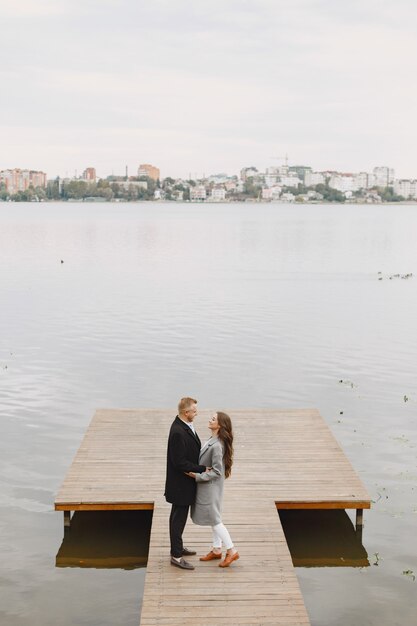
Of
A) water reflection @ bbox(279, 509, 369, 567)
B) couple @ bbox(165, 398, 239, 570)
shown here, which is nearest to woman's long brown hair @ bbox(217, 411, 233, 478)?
couple @ bbox(165, 398, 239, 570)

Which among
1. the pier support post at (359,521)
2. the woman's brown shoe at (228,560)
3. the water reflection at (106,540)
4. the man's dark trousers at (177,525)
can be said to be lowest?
the water reflection at (106,540)

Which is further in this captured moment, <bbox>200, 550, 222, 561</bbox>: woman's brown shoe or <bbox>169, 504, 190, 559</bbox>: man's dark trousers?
<bbox>200, 550, 222, 561</bbox>: woman's brown shoe

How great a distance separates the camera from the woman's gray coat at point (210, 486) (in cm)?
1201

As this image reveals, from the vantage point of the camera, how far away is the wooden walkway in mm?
11805

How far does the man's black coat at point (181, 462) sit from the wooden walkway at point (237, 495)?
4.05 ft

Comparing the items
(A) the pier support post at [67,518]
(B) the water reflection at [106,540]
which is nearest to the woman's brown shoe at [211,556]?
(B) the water reflection at [106,540]

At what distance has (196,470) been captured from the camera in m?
12.0

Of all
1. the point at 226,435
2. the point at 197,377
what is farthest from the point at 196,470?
the point at 197,377

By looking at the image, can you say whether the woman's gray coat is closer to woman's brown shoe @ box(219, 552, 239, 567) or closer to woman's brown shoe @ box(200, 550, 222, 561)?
woman's brown shoe @ box(219, 552, 239, 567)

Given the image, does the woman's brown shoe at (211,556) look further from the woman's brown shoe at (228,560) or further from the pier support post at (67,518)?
the pier support post at (67,518)

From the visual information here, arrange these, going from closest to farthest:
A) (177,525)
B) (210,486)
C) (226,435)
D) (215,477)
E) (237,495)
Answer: (226,435) → (215,477) → (210,486) → (177,525) → (237,495)

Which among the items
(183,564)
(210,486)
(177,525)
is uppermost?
(210,486)

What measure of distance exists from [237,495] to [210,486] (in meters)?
3.56

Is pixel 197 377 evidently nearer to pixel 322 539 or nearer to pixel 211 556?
pixel 322 539
